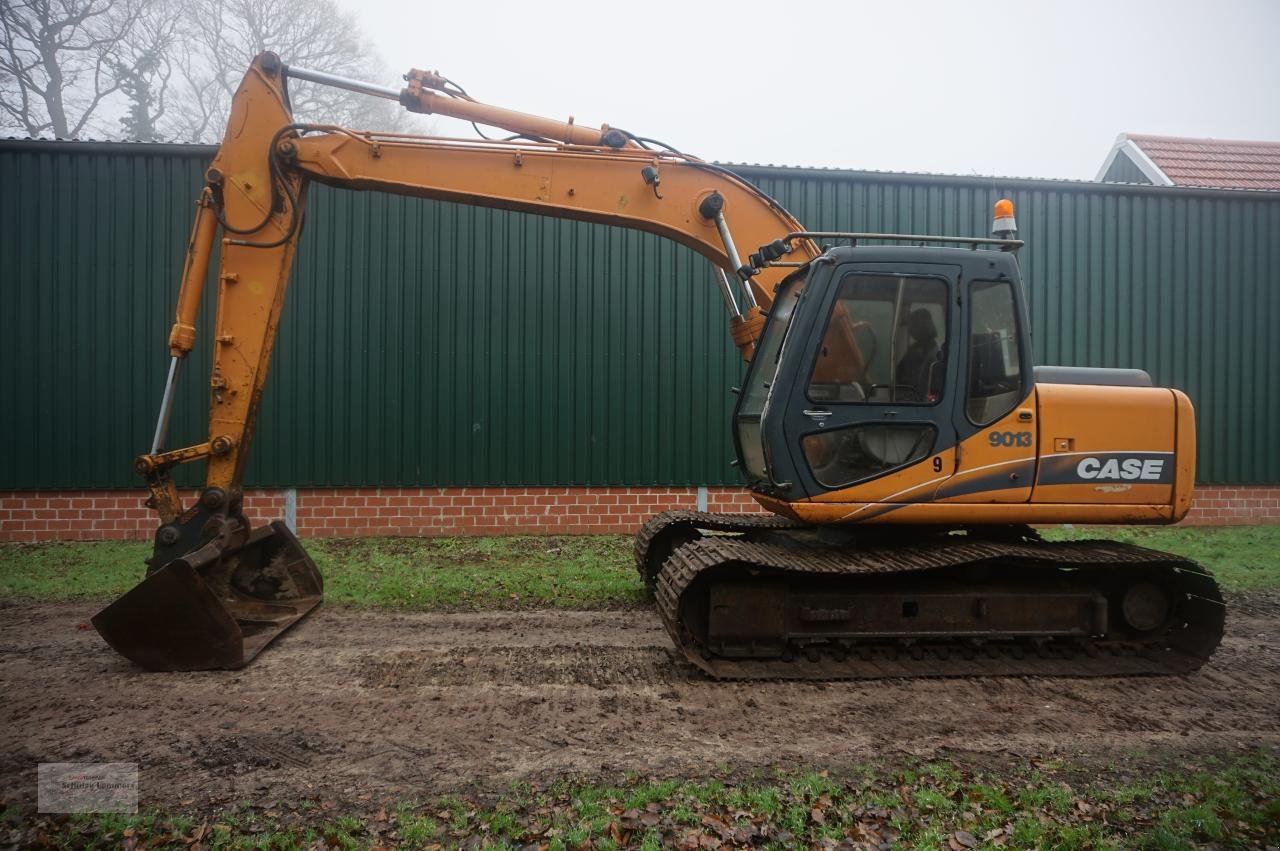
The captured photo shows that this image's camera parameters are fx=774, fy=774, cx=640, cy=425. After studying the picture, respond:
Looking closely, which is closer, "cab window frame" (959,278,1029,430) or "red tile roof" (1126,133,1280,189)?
"cab window frame" (959,278,1029,430)

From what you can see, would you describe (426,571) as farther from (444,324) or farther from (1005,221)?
(1005,221)

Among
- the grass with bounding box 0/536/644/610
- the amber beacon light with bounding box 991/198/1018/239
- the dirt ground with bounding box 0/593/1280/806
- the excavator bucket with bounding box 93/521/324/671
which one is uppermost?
the amber beacon light with bounding box 991/198/1018/239

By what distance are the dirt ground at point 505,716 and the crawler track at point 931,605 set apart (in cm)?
17

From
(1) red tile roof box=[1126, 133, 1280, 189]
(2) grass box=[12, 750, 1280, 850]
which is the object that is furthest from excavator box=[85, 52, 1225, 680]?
(1) red tile roof box=[1126, 133, 1280, 189]

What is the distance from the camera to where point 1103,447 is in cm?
489

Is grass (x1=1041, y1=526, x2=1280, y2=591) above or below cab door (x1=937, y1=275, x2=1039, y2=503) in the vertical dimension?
below

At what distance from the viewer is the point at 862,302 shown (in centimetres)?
480

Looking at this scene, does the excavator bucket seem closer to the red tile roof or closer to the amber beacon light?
the amber beacon light

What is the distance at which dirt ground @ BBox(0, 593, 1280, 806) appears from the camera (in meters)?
3.54

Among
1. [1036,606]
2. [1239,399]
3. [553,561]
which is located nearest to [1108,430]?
[1036,606]

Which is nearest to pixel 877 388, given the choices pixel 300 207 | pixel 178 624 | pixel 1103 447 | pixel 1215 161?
pixel 1103 447

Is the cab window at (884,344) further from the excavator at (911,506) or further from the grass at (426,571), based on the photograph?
the grass at (426,571)

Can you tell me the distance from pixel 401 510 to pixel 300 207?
443 cm

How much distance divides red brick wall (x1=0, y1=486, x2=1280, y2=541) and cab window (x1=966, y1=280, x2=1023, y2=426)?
16.6 ft
